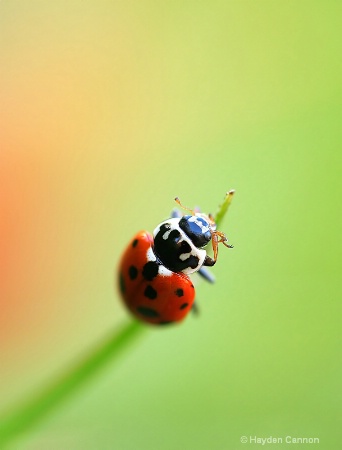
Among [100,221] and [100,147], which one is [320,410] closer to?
[100,221]

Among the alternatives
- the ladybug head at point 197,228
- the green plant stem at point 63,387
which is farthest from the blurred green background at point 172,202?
the ladybug head at point 197,228

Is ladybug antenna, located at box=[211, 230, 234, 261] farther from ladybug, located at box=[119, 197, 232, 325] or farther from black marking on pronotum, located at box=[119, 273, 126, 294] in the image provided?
black marking on pronotum, located at box=[119, 273, 126, 294]

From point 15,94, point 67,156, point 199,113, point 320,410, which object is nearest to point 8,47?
point 15,94

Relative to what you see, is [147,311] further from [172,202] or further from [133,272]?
[172,202]

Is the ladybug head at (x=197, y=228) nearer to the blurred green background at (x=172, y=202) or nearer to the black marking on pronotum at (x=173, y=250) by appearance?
the black marking on pronotum at (x=173, y=250)

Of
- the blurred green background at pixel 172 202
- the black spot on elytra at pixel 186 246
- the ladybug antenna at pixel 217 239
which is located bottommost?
the black spot on elytra at pixel 186 246

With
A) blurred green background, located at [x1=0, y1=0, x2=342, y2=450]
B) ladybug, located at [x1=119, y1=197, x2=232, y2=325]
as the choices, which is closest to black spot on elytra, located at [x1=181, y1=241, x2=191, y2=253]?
ladybug, located at [x1=119, y1=197, x2=232, y2=325]
